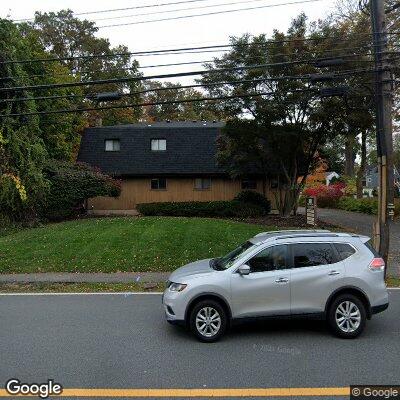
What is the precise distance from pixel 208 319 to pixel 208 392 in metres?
1.95

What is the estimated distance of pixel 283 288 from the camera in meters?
6.99

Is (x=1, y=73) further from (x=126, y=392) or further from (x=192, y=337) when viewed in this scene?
(x=126, y=392)

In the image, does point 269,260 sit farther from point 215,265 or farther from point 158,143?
point 158,143

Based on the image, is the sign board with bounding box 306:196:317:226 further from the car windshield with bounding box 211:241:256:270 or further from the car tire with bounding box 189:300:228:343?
the car tire with bounding box 189:300:228:343

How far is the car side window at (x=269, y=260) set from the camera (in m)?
7.18

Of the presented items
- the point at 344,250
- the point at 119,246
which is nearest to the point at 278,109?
the point at 119,246

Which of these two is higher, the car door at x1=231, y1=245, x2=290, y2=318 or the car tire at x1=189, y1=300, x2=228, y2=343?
the car door at x1=231, y1=245, x2=290, y2=318

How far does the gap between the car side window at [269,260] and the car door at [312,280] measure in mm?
156

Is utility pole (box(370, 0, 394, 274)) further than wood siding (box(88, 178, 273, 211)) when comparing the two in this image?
No

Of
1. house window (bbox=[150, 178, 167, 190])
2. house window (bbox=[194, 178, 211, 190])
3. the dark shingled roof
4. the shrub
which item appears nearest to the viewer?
→ the dark shingled roof

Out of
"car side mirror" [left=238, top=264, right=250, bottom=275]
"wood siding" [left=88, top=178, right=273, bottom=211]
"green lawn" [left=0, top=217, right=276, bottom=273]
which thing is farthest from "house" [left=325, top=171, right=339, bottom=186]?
"car side mirror" [left=238, top=264, right=250, bottom=275]

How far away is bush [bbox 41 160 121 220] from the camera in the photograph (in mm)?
23438

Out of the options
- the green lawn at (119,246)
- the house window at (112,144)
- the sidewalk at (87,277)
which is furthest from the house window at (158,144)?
the sidewalk at (87,277)

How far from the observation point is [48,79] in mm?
27203
